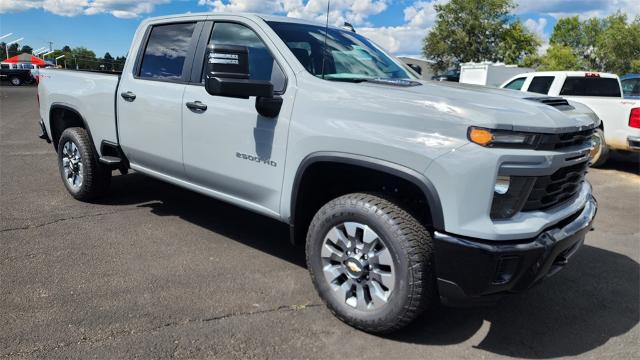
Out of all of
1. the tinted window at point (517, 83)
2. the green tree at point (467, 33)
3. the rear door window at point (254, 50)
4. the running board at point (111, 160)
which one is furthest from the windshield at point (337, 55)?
the green tree at point (467, 33)

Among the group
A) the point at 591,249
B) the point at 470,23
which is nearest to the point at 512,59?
the point at 470,23

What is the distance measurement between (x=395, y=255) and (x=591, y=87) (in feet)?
29.1

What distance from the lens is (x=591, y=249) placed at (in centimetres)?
472

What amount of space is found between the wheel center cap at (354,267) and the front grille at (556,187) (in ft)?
3.19

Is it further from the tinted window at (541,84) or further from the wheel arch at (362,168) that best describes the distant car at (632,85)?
the wheel arch at (362,168)

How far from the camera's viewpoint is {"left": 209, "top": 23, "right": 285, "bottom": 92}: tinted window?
3467 millimetres

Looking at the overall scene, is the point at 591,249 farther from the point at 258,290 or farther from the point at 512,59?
the point at 512,59

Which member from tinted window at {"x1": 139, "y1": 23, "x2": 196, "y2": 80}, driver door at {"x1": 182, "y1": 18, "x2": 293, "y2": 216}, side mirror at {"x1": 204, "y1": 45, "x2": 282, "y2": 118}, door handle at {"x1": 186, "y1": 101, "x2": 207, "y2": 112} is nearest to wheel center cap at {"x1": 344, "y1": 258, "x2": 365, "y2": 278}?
driver door at {"x1": 182, "y1": 18, "x2": 293, "y2": 216}

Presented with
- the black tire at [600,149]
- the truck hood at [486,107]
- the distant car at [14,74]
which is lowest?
the distant car at [14,74]

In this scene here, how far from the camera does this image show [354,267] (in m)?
3.04

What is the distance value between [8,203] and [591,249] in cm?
593

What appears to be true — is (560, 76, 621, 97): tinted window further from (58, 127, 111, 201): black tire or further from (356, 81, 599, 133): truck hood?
(58, 127, 111, 201): black tire

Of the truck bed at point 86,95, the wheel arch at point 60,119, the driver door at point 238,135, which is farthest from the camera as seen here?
the wheel arch at point 60,119

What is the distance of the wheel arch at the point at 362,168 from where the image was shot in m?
2.65
